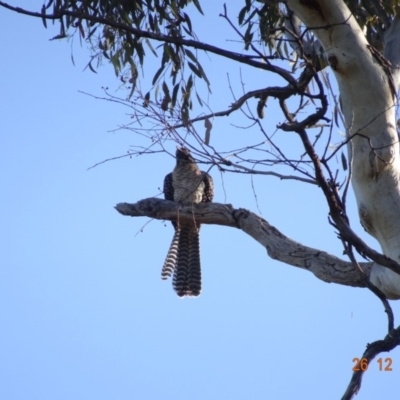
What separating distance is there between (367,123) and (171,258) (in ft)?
9.36

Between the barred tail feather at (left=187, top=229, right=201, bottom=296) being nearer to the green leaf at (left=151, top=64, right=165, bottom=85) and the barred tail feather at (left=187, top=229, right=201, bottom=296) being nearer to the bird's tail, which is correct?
the bird's tail

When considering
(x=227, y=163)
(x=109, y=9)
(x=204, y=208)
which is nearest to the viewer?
(x=227, y=163)

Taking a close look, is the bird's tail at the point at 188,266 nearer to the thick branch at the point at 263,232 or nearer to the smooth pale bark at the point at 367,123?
the thick branch at the point at 263,232

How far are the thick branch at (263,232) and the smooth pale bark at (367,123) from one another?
0.70ft

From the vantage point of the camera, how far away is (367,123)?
4125mm

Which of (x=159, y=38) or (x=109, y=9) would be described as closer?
(x=159, y=38)

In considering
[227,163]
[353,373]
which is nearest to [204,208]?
[227,163]

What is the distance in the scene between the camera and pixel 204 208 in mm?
5434

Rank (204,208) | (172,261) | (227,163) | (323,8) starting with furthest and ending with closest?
(172,261) → (204,208) → (323,8) → (227,163)

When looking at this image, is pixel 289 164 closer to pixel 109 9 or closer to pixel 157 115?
pixel 157 115

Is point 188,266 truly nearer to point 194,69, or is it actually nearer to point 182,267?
point 182,267

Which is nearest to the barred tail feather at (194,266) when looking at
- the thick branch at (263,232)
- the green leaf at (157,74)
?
the thick branch at (263,232)

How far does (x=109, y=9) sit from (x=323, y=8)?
7.37 feet

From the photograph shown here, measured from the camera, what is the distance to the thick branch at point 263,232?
14.5 ft
